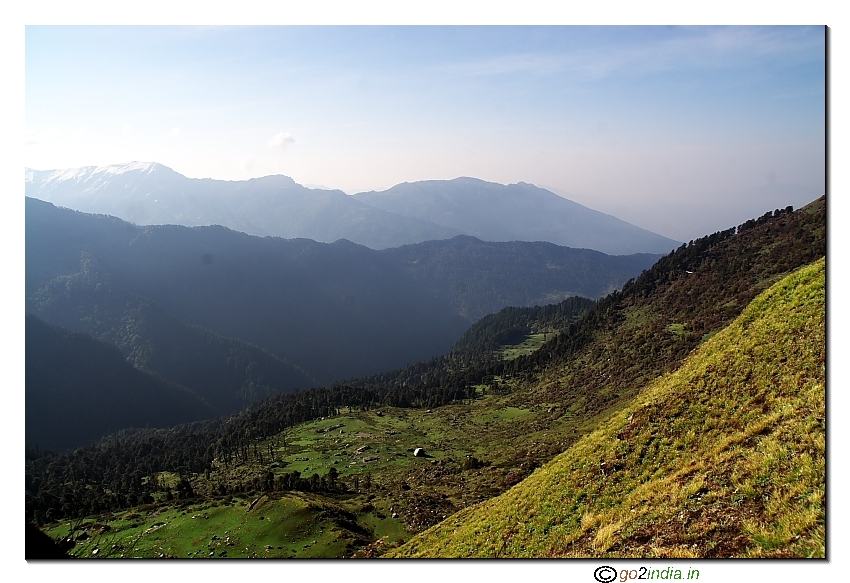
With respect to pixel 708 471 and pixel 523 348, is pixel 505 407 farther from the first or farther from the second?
pixel 523 348

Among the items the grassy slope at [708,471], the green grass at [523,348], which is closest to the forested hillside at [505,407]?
the grassy slope at [708,471]

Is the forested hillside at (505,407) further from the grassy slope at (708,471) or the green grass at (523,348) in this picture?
the green grass at (523,348)

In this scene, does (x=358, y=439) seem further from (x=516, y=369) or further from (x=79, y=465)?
(x=79, y=465)

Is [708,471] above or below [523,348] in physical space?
above

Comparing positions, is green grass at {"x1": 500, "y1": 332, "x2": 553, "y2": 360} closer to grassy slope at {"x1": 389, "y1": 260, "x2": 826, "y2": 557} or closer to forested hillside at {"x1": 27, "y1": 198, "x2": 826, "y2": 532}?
forested hillside at {"x1": 27, "y1": 198, "x2": 826, "y2": 532}

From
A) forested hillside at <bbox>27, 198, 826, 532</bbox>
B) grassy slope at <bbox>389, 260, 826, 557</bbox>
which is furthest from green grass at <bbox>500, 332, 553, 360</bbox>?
grassy slope at <bbox>389, 260, 826, 557</bbox>

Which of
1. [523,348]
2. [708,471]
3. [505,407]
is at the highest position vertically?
[708,471]

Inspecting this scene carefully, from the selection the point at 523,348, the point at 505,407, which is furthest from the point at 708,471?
the point at 523,348
